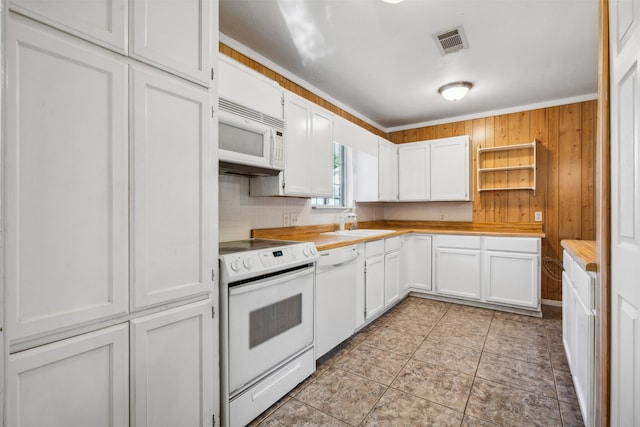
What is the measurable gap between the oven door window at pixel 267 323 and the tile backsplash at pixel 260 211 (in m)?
0.72

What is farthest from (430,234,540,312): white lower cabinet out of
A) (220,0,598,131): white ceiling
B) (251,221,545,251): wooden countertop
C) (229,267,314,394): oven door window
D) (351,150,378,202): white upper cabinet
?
(229,267,314,394): oven door window

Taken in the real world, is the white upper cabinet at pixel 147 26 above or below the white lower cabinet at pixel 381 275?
above

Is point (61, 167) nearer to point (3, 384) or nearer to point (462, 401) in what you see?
point (3, 384)

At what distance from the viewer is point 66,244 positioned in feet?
3.25

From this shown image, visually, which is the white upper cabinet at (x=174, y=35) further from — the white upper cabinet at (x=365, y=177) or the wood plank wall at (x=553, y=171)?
the white upper cabinet at (x=365, y=177)

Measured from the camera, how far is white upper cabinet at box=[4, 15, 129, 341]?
0.89 meters

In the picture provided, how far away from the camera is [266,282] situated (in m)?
1.75

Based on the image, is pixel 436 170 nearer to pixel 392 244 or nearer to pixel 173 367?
pixel 392 244

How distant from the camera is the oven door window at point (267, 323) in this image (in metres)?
1.59

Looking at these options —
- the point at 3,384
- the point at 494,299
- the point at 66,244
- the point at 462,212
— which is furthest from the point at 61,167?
the point at 462,212

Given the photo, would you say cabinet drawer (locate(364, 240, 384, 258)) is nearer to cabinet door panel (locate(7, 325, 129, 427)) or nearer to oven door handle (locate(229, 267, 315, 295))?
oven door handle (locate(229, 267, 315, 295))

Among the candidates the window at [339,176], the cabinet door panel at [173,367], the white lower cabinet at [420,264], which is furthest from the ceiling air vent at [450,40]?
the cabinet door panel at [173,367]

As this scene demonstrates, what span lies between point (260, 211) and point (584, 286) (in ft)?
7.29

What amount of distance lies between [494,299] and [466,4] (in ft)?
9.84
